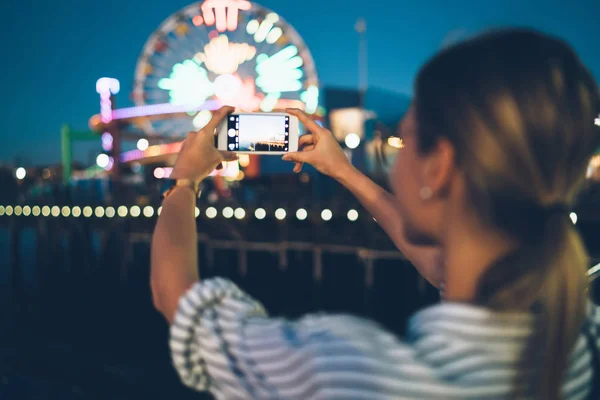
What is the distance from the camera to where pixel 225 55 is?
77.4 ft

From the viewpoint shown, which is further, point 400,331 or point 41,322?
point 41,322

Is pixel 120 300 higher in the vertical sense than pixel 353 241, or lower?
lower

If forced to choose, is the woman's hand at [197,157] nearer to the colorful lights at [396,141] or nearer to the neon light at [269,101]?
the colorful lights at [396,141]

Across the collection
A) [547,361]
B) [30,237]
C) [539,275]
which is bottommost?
[30,237]

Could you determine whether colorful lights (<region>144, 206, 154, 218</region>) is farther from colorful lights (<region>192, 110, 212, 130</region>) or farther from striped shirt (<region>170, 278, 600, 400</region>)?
colorful lights (<region>192, 110, 212, 130</region>)

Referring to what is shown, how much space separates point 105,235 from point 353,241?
6.74 m

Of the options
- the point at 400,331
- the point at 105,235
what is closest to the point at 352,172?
the point at 400,331

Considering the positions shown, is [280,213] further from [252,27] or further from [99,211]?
[252,27]

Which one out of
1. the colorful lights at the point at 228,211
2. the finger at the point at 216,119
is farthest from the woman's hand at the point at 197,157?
the colorful lights at the point at 228,211

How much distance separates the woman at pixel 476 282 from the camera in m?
0.71

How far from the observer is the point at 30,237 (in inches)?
1121

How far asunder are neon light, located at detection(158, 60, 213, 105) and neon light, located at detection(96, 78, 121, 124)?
18.5ft

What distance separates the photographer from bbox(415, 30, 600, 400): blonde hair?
738mm

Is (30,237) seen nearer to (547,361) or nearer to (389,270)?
(389,270)
